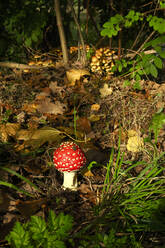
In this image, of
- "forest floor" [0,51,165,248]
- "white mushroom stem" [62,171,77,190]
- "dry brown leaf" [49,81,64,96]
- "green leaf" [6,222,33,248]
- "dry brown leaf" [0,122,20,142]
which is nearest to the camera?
"green leaf" [6,222,33,248]

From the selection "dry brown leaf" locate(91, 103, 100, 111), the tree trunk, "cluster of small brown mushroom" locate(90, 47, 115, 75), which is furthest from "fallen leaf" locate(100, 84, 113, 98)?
the tree trunk

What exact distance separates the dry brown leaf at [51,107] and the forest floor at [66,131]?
0.01 meters

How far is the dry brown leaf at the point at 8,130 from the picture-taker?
2137 millimetres

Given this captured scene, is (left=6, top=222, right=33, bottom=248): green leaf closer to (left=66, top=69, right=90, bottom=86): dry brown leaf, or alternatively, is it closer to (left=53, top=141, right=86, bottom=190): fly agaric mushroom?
(left=53, top=141, right=86, bottom=190): fly agaric mushroom

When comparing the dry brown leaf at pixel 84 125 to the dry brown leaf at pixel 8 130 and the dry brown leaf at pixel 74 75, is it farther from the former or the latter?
the dry brown leaf at pixel 74 75

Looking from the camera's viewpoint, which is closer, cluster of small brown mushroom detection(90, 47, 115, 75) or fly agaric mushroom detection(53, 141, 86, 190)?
fly agaric mushroom detection(53, 141, 86, 190)

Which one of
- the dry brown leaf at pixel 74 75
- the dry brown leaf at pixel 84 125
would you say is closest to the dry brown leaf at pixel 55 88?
the dry brown leaf at pixel 74 75

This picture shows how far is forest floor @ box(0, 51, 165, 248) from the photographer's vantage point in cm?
162

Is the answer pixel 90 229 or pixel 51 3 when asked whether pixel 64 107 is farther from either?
pixel 51 3

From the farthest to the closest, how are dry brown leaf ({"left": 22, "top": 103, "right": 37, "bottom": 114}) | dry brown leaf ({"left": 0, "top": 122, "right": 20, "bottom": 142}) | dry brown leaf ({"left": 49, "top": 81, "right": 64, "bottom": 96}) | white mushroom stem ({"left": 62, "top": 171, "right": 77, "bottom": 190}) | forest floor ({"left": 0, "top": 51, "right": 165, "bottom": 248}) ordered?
dry brown leaf ({"left": 49, "top": 81, "right": 64, "bottom": 96}) < dry brown leaf ({"left": 22, "top": 103, "right": 37, "bottom": 114}) < dry brown leaf ({"left": 0, "top": 122, "right": 20, "bottom": 142}) < white mushroom stem ({"left": 62, "top": 171, "right": 77, "bottom": 190}) < forest floor ({"left": 0, "top": 51, "right": 165, "bottom": 248})

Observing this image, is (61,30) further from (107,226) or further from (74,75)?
(107,226)

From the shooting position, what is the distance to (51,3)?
3736 millimetres

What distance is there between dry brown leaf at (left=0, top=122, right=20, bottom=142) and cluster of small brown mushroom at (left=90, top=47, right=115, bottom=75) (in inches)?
51.4

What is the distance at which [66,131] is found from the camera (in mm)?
2133
